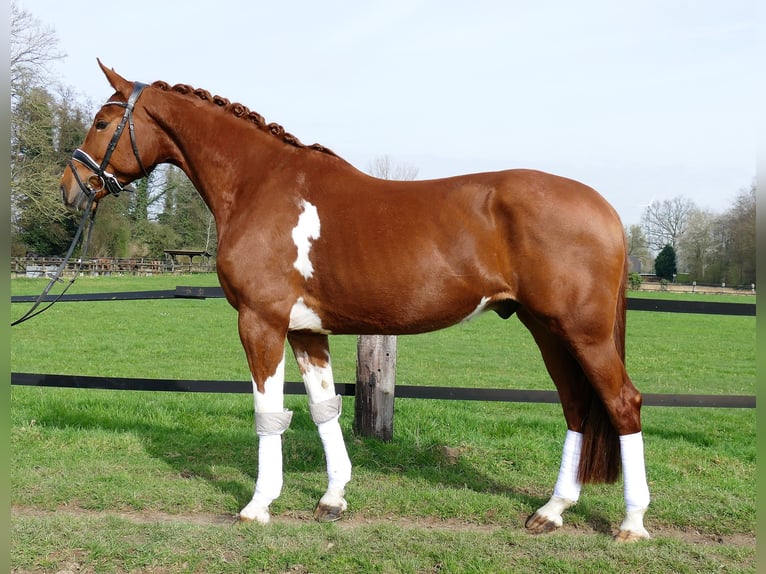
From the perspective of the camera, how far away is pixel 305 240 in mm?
3742

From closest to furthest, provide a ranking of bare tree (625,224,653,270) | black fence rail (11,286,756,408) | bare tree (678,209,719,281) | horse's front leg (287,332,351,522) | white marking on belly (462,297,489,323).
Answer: white marking on belly (462,297,489,323)
horse's front leg (287,332,351,522)
black fence rail (11,286,756,408)
bare tree (678,209,719,281)
bare tree (625,224,653,270)

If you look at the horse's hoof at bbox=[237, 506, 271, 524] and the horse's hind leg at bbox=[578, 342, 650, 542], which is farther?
the horse's hoof at bbox=[237, 506, 271, 524]

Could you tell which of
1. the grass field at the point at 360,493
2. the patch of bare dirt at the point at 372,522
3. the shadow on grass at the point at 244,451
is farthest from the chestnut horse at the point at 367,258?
the shadow on grass at the point at 244,451

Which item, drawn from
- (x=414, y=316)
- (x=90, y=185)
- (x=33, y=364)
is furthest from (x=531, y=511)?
(x=33, y=364)

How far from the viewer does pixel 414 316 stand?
3.66 metres

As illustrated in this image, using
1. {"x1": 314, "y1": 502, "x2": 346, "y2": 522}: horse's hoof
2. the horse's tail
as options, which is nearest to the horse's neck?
{"x1": 314, "y1": 502, "x2": 346, "y2": 522}: horse's hoof

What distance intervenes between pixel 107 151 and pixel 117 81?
51 cm

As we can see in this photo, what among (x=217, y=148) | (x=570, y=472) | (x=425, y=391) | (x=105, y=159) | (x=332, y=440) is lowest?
(x=570, y=472)

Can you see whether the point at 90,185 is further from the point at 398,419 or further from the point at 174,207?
the point at 174,207

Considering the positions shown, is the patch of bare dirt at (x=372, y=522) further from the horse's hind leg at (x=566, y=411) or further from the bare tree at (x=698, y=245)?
the bare tree at (x=698, y=245)

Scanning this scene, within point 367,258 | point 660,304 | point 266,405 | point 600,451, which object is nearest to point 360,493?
point 266,405

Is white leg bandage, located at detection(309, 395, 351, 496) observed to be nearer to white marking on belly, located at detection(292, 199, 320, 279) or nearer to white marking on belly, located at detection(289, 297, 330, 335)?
white marking on belly, located at detection(289, 297, 330, 335)

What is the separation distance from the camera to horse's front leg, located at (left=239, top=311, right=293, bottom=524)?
3.73m

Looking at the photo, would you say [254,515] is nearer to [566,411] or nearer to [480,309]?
[480,309]
